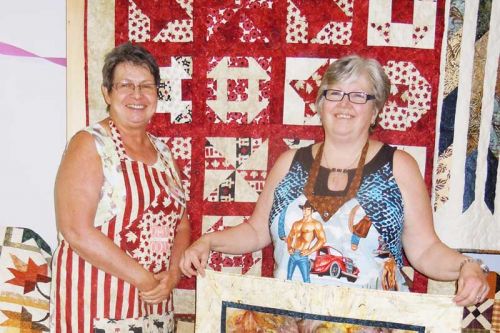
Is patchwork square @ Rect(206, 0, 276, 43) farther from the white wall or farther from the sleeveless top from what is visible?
the sleeveless top

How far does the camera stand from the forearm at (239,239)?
1.70 meters

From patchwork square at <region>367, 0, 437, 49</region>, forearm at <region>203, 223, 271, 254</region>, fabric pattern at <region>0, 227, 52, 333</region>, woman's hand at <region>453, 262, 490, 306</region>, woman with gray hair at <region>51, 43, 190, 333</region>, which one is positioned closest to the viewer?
woman's hand at <region>453, 262, 490, 306</region>

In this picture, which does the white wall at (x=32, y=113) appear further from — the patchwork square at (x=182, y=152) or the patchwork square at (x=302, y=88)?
the patchwork square at (x=302, y=88)

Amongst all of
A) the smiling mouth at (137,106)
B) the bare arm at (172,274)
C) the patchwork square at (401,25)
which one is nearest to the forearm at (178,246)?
the bare arm at (172,274)

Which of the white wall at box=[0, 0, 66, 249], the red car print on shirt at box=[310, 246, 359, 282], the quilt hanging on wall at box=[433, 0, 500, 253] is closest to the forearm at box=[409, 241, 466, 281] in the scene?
the red car print on shirt at box=[310, 246, 359, 282]

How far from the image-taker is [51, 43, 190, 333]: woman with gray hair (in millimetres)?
1597

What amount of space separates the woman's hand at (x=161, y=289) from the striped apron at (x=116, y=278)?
0.09 feet

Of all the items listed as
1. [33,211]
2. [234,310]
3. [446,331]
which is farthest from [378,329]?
[33,211]

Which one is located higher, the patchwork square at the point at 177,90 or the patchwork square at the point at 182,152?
the patchwork square at the point at 177,90

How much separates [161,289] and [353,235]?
0.69 metres

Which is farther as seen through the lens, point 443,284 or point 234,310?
point 443,284

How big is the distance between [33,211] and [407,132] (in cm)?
178

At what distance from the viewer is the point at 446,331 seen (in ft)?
4.28

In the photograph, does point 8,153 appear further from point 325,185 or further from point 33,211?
point 325,185
